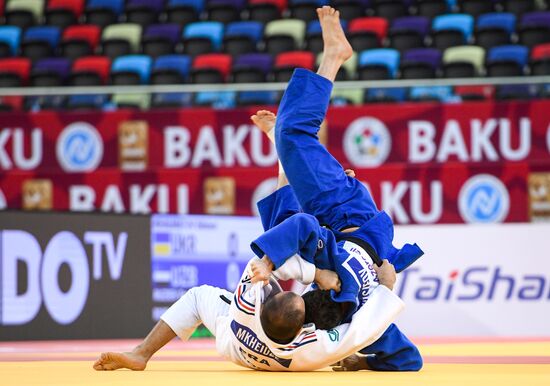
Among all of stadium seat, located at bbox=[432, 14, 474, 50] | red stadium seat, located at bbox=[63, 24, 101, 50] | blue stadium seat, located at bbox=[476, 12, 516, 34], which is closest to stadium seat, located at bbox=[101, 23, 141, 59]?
red stadium seat, located at bbox=[63, 24, 101, 50]

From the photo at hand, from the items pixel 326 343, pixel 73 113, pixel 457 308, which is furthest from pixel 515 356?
pixel 73 113

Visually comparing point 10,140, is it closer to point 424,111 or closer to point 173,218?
point 173,218

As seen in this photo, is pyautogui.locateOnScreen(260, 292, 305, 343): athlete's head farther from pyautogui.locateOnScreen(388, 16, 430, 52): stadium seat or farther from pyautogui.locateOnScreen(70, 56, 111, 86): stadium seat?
pyautogui.locateOnScreen(70, 56, 111, 86): stadium seat

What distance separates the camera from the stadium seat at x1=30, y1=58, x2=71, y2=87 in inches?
551

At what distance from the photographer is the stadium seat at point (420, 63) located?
42.1ft

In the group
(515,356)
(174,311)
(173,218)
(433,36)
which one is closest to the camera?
(174,311)

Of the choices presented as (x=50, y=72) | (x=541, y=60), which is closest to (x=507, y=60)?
(x=541, y=60)

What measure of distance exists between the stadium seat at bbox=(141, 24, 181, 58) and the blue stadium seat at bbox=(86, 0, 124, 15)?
101 centimetres

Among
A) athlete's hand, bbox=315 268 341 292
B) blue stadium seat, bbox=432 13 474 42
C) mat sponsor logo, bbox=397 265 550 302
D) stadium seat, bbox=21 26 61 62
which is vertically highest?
blue stadium seat, bbox=432 13 474 42

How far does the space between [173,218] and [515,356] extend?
4.02 meters

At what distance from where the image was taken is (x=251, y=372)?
4.99 m

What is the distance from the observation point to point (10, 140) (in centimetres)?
1241

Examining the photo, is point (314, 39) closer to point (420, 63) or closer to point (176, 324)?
point (420, 63)

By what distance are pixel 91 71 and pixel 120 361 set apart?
371 inches
